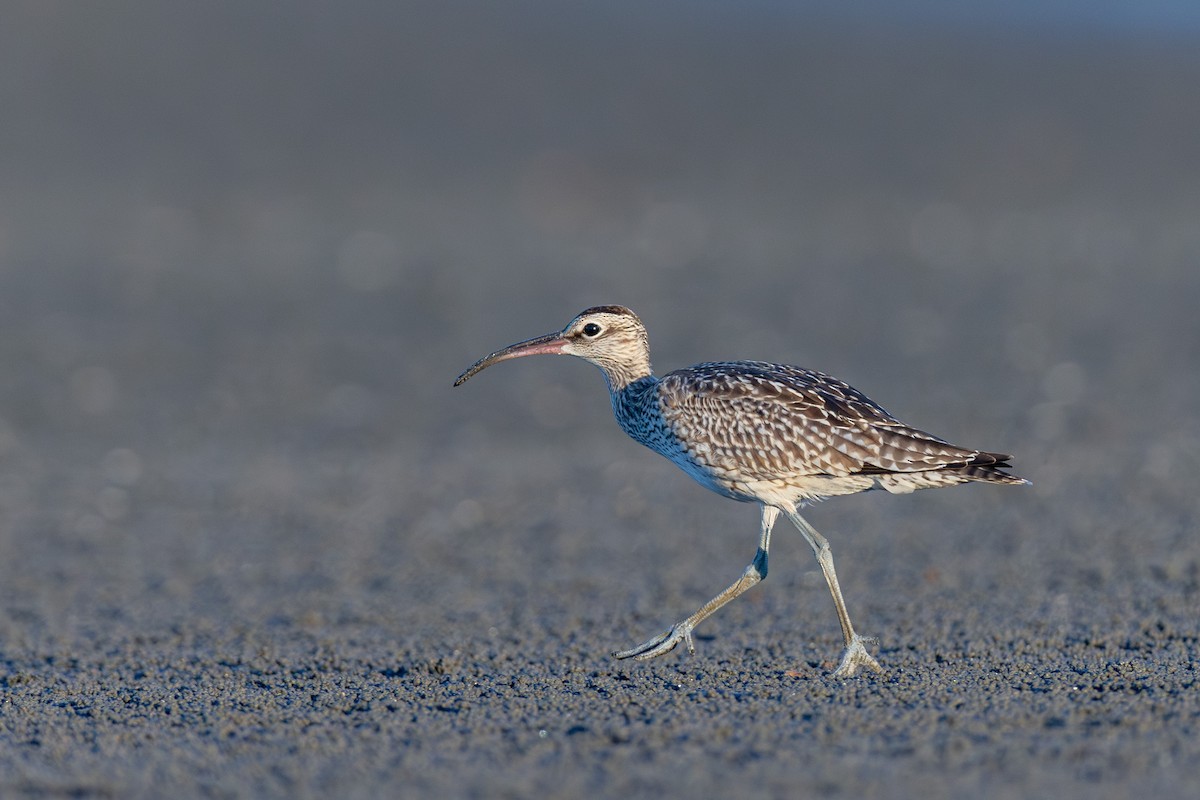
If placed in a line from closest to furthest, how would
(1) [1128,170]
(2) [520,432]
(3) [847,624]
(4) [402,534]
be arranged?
(3) [847,624] → (4) [402,534] → (2) [520,432] → (1) [1128,170]

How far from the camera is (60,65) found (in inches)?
1284

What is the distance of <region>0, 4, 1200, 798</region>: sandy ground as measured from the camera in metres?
7.45

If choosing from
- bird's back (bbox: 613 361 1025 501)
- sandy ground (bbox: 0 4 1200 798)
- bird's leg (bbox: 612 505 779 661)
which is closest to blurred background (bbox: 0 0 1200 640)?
sandy ground (bbox: 0 4 1200 798)

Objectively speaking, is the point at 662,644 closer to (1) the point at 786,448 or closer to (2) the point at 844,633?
(2) the point at 844,633

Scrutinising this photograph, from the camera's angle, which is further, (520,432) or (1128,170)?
(1128,170)

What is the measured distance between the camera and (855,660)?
28.2 ft

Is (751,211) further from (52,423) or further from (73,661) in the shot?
(73,661)

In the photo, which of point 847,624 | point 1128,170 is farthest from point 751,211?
point 847,624

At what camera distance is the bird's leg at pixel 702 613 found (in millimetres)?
9195

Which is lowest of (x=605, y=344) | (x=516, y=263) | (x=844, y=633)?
(x=844, y=633)

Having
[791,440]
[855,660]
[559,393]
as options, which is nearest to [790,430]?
[791,440]

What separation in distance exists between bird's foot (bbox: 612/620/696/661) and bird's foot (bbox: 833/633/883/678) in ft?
3.22

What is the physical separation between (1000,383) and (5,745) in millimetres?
13216

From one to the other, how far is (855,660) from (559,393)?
33.6ft
